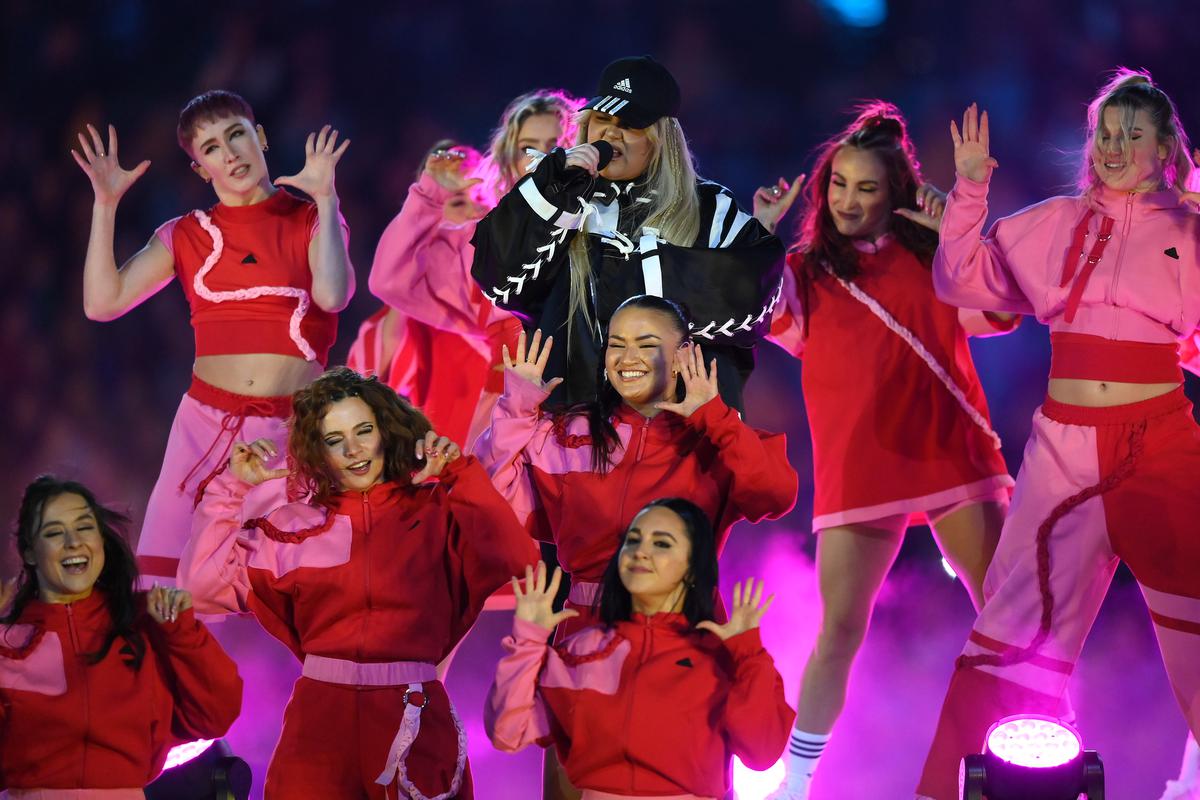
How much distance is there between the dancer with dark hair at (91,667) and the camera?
2908 mm

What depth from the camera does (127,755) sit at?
9.62 ft

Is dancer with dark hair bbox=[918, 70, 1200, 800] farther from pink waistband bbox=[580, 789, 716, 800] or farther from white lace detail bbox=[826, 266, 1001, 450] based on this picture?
pink waistband bbox=[580, 789, 716, 800]

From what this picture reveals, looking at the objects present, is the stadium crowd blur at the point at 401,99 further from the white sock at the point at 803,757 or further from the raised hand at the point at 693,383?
the raised hand at the point at 693,383

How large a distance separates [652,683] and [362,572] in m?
0.61

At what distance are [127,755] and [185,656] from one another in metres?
0.22

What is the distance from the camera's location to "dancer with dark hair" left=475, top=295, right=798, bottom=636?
2855 mm

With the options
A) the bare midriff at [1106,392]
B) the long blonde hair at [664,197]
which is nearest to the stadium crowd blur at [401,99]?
the bare midriff at [1106,392]

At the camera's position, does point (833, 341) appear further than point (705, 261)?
Yes

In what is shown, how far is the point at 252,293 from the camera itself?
360cm

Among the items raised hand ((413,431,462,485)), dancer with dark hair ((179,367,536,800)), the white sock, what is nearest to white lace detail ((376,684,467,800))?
dancer with dark hair ((179,367,536,800))

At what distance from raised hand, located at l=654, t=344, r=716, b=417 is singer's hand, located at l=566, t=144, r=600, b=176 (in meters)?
0.41

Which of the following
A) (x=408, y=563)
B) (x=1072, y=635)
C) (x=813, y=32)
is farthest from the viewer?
(x=813, y=32)

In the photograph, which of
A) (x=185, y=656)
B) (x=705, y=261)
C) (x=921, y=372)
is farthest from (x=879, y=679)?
(x=185, y=656)

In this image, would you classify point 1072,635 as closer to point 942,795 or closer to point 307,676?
point 942,795
